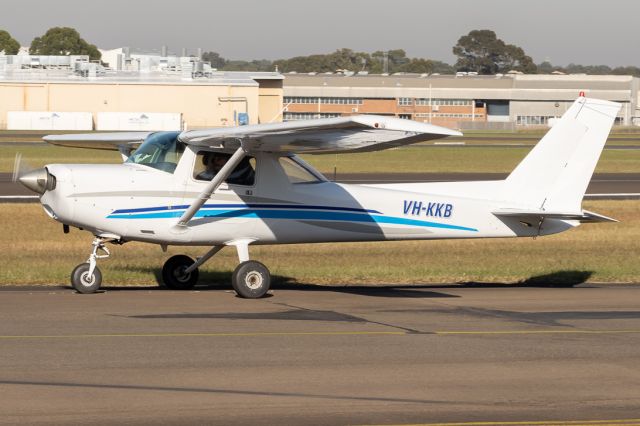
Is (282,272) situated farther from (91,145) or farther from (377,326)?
(377,326)

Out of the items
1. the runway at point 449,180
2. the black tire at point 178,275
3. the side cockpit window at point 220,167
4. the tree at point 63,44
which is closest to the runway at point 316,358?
the black tire at point 178,275

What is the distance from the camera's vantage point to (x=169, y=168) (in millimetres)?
14047

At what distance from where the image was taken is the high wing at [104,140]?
16062 millimetres

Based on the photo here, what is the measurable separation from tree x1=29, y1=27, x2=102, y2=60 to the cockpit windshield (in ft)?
527

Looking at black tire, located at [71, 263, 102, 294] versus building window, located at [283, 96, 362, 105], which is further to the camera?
building window, located at [283, 96, 362, 105]

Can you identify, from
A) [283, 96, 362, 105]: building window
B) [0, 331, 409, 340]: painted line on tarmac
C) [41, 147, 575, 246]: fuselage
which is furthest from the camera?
[283, 96, 362, 105]: building window

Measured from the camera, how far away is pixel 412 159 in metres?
54.2

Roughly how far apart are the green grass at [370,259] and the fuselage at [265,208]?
1.71 metres

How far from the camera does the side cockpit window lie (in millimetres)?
14117

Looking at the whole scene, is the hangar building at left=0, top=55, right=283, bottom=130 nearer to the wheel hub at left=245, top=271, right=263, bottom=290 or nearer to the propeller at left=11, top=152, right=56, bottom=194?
the propeller at left=11, top=152, right=56, bottom=194

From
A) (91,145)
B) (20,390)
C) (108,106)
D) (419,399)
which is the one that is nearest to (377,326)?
(419,399)

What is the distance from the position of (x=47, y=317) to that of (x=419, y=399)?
17.0 feet

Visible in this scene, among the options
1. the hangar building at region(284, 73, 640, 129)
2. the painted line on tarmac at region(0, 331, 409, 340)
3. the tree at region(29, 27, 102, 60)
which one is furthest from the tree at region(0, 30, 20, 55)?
the painted line on tarmac at region(0, 331, 409, 340)

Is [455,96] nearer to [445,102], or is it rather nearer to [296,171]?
[445,102]
